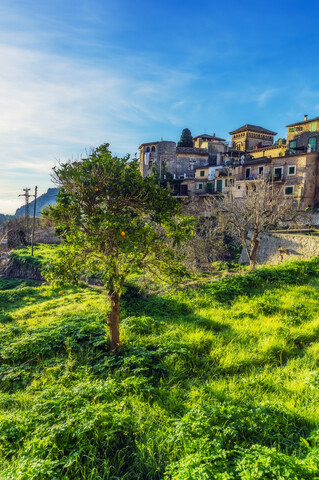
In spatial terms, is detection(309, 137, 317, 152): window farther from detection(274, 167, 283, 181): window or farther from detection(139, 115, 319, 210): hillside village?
detection(274, 167, 283, 181): window

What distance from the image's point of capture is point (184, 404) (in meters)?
4.35

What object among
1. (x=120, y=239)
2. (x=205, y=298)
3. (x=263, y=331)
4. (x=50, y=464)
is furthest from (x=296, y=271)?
(x=50, y=464)

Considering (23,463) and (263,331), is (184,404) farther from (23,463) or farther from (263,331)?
(263,331)

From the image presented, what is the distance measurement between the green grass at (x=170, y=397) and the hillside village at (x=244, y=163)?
2558 centimetres

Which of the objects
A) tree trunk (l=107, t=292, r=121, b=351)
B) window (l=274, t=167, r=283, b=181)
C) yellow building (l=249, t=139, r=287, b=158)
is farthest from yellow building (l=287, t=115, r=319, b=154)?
tree trunk (l=107, t=292, r=121, b=351)

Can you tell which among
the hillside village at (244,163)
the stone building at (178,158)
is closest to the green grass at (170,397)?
the hillside village at (244,163)

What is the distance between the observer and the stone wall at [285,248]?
1810 cm

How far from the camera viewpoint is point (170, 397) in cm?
470

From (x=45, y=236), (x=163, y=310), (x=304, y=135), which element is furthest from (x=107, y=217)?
(x=304, y=135)

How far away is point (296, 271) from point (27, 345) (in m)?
11.3

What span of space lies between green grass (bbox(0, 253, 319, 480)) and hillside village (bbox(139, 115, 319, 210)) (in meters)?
25.6

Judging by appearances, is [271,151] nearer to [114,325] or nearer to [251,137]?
[251,137]

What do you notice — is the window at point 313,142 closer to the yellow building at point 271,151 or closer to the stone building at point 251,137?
the yellow building at point 271,151

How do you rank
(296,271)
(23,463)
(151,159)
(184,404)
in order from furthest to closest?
(151,159) < (296,271) < (184,404) < (23,463)
